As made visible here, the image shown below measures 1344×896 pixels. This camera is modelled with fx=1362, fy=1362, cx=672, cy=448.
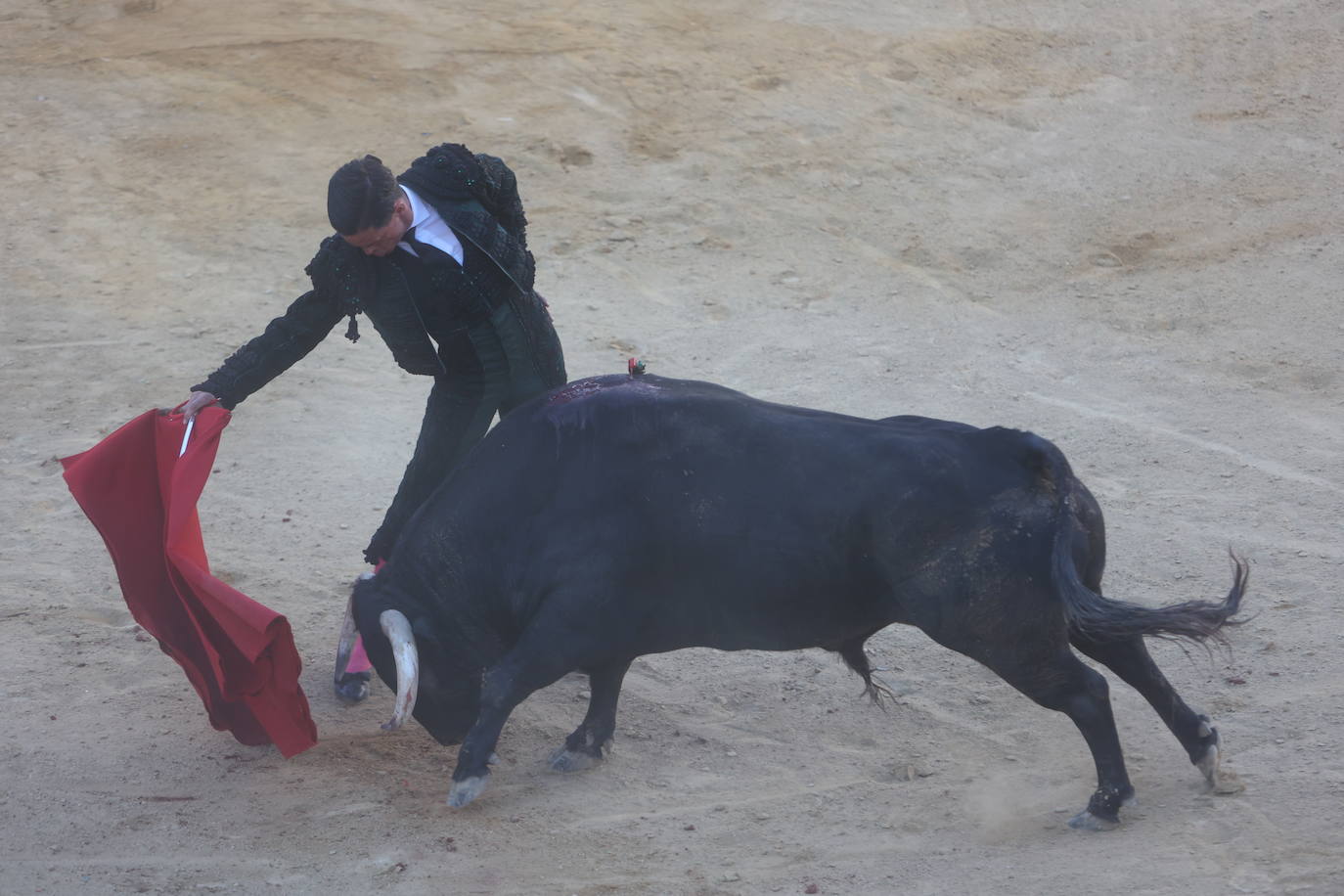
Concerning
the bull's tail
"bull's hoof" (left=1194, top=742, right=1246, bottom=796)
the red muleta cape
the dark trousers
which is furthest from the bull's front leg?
"bull's hoof" (left=1194, top=742, right=1246, bottom=796)

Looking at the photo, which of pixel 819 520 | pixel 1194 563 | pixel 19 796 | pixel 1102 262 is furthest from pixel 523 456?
pixel 1102 262

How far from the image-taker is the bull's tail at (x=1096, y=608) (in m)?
3.78

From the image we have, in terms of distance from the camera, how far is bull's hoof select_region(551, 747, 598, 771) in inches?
181

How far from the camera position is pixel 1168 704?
4.12 meters

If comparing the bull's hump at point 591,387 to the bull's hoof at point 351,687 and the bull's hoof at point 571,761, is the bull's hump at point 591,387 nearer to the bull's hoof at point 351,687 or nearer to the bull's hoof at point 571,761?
the bull's hoof at point 571,761

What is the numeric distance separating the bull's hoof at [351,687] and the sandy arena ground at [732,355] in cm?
9

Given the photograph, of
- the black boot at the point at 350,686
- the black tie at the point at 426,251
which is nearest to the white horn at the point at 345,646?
the black boot at the point at 350,686

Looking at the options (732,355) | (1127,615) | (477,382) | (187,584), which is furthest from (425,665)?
(732,355)

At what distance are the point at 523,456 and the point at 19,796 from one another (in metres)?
1.93

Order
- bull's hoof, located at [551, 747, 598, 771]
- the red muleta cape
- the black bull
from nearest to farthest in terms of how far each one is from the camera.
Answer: the black bull → the red muleta cape → bull's hoof, located at [551, 747, 598, 771]

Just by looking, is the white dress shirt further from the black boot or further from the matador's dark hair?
the black boot

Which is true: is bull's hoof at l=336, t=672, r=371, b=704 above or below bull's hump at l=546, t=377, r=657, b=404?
below

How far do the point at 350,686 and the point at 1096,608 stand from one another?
2.67 m

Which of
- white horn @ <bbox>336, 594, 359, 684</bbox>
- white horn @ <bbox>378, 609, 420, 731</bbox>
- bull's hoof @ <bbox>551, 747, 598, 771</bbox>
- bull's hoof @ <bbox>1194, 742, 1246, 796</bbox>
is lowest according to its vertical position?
bull's hoof @ <bbox>551, 747, 598, 771</bbox>
